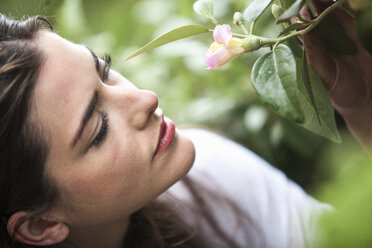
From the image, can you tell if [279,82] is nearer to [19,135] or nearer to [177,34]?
[177,34]

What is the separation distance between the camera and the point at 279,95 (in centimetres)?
43

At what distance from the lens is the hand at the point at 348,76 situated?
592 mm

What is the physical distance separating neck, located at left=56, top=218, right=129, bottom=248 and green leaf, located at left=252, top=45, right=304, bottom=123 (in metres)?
0.51

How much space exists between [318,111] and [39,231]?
530 millimetres

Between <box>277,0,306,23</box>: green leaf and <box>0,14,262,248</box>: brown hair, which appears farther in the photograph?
<box>0,14,262,248</box>: brown hair

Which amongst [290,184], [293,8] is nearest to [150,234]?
[290,184]

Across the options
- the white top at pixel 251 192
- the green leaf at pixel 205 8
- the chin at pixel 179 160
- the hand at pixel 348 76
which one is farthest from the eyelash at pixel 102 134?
the white top at pixel 251 192

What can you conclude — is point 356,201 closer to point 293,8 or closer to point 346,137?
point 293,8

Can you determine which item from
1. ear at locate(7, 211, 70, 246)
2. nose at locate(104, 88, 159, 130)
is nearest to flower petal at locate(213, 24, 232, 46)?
nose at locate(104, 88, 159, 130)

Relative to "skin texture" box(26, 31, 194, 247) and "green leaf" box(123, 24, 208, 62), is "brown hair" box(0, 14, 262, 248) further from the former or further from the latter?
"green leaf" box(123, 24, 208, 62)

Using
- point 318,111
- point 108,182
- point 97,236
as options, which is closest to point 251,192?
point 97,236

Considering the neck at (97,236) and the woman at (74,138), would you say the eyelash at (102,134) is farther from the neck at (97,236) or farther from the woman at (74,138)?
the neck at (97,236)

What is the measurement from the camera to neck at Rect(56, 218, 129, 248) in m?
0.84

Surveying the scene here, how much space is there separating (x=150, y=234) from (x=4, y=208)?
42 centimetres
